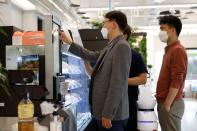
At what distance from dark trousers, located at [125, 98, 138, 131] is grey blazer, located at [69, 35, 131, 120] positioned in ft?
2.62

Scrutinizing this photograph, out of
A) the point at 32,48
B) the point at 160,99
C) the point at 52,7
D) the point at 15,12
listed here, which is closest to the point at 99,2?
the point at 15,12

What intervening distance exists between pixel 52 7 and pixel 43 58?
470 cm

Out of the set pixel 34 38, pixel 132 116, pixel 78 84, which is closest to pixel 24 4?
pixel 78 84

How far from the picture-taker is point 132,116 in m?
3.19

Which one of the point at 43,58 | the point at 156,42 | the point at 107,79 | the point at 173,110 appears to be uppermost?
the point at 156,42

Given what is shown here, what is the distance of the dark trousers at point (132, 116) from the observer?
10.2ft

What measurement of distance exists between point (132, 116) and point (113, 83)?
3.70 feet

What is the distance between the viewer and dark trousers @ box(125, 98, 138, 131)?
3107mm

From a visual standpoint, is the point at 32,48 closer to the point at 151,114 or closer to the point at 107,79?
the point at 107,79

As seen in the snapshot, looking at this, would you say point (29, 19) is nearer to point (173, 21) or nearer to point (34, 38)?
point (173, 21)

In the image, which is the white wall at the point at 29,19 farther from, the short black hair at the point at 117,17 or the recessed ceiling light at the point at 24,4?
the short black hair at the point at 117,17

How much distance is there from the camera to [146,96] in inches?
147

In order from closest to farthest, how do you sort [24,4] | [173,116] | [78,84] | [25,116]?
[25,116] → [173,116] → [78,84] → [24,4]

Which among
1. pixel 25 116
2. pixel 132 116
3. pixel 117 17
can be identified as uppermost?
pixel 117 17
